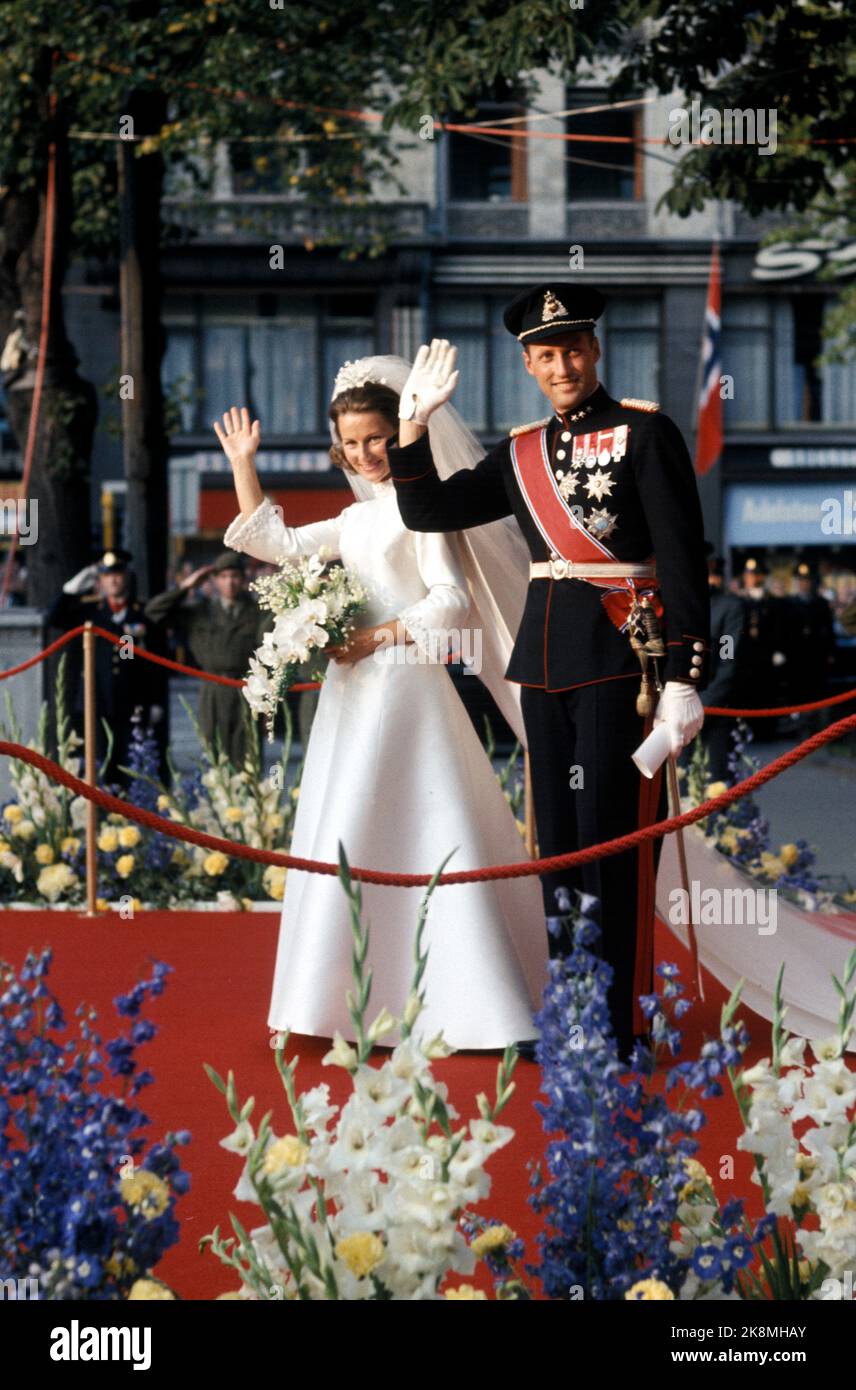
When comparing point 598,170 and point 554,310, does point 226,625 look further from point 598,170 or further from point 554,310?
point 598,170

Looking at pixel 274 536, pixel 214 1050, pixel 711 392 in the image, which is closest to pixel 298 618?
pixel 274 536

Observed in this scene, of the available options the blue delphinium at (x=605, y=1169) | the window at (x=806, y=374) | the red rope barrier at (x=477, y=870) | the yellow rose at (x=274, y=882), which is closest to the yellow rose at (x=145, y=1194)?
the blue delphinium at (x=605, y=1169)

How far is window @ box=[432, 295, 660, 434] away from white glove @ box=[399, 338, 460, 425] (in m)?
26.4

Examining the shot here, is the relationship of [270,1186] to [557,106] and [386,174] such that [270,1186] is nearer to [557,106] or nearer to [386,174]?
[386,174]

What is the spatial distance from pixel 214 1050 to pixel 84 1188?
2773 millimetres

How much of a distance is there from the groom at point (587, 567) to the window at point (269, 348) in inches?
1049

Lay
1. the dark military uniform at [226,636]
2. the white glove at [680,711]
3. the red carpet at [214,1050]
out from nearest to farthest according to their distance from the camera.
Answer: the red carpet at [214,1050]
the white glove at [680,711]
the dark military uniform at [226,636]

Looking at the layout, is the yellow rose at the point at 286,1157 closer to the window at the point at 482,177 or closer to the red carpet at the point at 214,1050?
the red carpet at the point at 214,1050

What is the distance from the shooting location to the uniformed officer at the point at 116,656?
10.9 meters

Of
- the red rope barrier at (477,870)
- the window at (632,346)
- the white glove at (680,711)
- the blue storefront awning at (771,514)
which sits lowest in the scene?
the red rope barrier at (477,870)

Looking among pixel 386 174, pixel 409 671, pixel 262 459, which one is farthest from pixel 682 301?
pixel 409 671

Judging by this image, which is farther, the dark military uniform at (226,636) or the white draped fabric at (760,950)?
the dark military uniform at (226,636)

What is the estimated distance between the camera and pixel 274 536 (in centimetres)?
554

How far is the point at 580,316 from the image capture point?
477 centimetres
